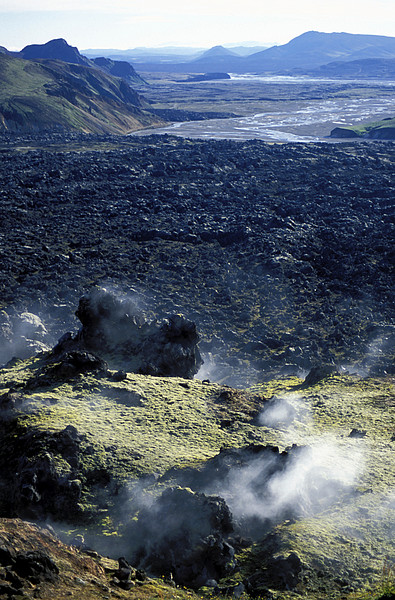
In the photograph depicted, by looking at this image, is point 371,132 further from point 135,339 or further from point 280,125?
point 135,339

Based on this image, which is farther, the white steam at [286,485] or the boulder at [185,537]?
the white steam at [286,485]

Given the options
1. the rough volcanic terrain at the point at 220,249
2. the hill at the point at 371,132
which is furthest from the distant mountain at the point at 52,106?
the hill at the point at 371,132

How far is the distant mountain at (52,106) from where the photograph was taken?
131 metres

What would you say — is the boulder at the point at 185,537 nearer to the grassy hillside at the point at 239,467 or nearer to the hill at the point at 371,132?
the grassy hillside at the point at 239,467

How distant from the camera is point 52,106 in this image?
455 ft

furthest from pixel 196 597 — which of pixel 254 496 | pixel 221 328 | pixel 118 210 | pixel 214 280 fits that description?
pixel 118 210

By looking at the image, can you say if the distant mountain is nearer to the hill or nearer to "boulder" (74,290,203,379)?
the hill

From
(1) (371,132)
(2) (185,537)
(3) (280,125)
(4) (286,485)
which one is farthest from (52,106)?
(2) (185,537)

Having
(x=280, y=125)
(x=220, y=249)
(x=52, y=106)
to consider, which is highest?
(x=52, y=106)

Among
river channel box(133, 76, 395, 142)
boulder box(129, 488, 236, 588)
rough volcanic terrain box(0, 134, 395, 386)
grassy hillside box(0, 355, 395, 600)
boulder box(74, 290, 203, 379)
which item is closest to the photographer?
boulder box(129, 488, 236, 588)

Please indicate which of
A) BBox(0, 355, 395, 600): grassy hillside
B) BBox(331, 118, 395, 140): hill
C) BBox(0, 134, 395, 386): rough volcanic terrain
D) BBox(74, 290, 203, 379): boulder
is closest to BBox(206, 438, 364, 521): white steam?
BBox(0, 355, 395, 600): grassy hillside

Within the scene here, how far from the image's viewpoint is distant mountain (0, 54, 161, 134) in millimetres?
131000

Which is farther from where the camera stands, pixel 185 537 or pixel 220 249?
pixel 220 249

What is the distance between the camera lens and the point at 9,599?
13438 millimetres
